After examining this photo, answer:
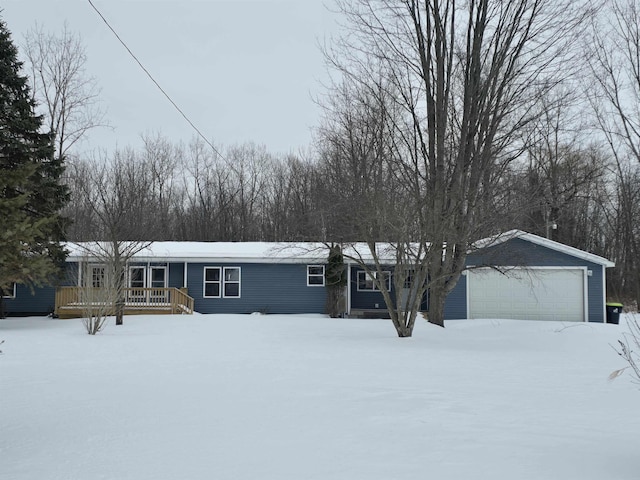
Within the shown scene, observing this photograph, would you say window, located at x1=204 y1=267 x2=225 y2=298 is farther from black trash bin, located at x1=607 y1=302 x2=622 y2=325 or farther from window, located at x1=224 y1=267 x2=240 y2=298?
black trash bin, located at x1=607 y1=302 x2=622 y2=325

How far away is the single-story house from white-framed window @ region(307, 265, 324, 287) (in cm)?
4

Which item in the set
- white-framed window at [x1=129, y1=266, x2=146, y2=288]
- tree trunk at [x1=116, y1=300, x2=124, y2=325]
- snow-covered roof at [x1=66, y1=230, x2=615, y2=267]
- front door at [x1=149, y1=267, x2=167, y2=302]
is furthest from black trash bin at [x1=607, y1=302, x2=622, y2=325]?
white-framed window at [x1=129, y1=266, x2=146, y2=288]

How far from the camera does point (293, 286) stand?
2416 centimetres

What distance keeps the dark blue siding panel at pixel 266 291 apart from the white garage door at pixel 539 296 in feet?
21.7

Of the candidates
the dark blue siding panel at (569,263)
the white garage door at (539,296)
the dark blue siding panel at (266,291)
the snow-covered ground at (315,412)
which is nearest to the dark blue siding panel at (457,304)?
the white garage door at (539,296)

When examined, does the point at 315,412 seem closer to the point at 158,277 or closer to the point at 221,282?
the point at 221,282

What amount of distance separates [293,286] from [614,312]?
1254 centimetres

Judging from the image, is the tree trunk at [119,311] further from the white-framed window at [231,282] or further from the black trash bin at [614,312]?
the black trash bin at [614,312]

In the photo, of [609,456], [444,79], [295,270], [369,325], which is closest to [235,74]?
[295,270]

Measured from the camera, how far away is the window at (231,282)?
79.3ft

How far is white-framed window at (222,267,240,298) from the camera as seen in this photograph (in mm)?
24172

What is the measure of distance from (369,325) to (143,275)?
10.5 meters

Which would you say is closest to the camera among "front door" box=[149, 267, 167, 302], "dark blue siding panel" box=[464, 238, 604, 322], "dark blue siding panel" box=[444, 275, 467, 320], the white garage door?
"dark blue siding panel" box=[464, 238, 604, 322]

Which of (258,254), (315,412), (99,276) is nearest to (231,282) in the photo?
(258,254)
